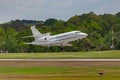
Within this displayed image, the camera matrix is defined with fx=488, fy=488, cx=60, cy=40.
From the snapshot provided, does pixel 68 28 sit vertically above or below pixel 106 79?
above

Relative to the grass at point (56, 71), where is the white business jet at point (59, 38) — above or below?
above

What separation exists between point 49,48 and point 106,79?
360 feet

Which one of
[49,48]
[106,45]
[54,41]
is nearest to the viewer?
[54,41]

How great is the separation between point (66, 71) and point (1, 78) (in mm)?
10373

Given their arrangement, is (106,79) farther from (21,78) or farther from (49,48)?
(49,48)

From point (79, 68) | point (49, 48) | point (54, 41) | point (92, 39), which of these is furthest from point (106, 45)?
point (79, 68)

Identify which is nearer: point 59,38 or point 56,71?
point 56,71

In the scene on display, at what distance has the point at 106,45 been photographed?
17025 cm

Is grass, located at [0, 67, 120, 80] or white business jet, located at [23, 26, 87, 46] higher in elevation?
white business jet, located at [23, 26, 87, 46]

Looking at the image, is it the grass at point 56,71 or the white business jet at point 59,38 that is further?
the white business jet at point 59,38

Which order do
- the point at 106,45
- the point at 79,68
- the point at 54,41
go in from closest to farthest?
1. the point at 79,68
2. the point at 54,41
3. the point at 106,45

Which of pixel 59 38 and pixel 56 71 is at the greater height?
pixel 59 38

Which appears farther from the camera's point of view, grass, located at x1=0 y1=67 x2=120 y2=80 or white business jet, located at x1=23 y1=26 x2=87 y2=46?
white business jet, located at x1=23 y1=26 x2=87 y2=46

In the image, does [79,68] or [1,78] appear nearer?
[1,78]
